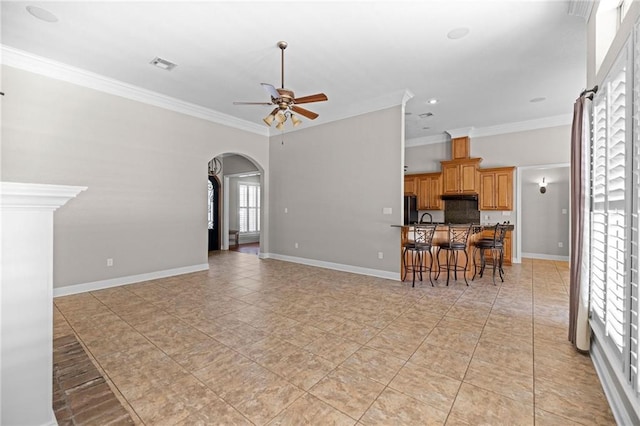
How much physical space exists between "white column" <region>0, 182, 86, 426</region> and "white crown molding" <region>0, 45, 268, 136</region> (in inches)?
163

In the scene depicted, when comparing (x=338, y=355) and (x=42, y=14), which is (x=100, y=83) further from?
(x=338, y=355)

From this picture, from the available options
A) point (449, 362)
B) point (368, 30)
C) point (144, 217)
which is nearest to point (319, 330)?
point (449, 362)

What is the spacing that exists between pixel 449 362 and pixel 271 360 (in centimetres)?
148

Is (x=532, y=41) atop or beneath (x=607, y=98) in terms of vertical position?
atop

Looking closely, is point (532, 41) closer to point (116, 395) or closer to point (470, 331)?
point (470, 331)

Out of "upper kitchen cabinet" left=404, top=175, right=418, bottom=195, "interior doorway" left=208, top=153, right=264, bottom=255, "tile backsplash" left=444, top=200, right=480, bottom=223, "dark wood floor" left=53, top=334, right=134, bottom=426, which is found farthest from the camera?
"interior doorway" left=208, top=153, right=264, bottom=255

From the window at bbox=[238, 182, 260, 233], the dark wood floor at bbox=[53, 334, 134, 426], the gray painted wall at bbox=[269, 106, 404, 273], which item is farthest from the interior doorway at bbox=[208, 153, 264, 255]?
the dark wood floor at bbox=[53, 334, 134, 426]

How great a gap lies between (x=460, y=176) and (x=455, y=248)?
3.14 metres

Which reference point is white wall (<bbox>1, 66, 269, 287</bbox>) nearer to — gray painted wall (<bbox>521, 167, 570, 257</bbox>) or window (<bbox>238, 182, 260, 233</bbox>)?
window (<bbox>238, 182, 260, 233</bbox>)

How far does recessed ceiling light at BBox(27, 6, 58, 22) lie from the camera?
304 centimetres

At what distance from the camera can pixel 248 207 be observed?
38.0ft

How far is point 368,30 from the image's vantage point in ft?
11.1

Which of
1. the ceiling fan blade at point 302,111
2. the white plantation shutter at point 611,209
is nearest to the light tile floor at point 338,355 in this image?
the white plantation shutter at point 611,209

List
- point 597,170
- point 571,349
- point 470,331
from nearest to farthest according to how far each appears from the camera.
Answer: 1. point 597,170
2. point 571,349
3. point 470,331
